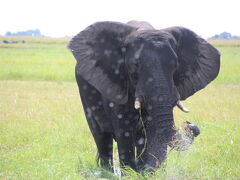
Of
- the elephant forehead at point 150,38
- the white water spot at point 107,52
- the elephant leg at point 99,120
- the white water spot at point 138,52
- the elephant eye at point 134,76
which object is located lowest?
the elephant leg at point 99,120

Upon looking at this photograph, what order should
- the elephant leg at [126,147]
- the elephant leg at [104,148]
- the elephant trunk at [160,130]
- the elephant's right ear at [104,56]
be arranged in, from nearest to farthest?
the elephant trunk at [160,130]
the elephant's right ear at [104,56]
the elephant leg at [126,147]
the elephant leg at [104,148]

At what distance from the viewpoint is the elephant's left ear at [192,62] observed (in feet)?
16.6

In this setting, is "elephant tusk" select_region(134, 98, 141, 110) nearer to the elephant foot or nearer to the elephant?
the elephant

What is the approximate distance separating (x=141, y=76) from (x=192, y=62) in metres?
1.04

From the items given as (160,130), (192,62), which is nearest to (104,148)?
(192,62)

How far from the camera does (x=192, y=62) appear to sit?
17.1 ft

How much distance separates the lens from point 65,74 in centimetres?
1984

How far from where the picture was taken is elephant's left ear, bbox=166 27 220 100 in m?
5.06

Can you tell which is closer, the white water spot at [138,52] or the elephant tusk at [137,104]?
the elephant tusk at [137,104]

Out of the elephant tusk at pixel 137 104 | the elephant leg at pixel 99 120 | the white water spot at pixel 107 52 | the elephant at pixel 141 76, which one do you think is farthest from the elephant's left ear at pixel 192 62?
the elephant leg at pixel 99 120

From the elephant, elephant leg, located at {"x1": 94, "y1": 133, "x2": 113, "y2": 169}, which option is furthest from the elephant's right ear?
elephant leg, located at {"x1": 94, "y1": 133, "x2": 113, "y2": 169}

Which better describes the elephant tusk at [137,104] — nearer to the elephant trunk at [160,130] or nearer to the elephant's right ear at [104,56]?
the elephant trunk at [160,130]

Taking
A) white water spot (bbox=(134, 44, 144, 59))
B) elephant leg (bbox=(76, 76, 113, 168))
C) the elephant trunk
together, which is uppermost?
white water spot (bbox=(134, 44, 144, 59))

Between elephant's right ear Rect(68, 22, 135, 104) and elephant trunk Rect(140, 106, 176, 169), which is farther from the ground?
elephant's right ear Rect(68, 22, 135, 104)
